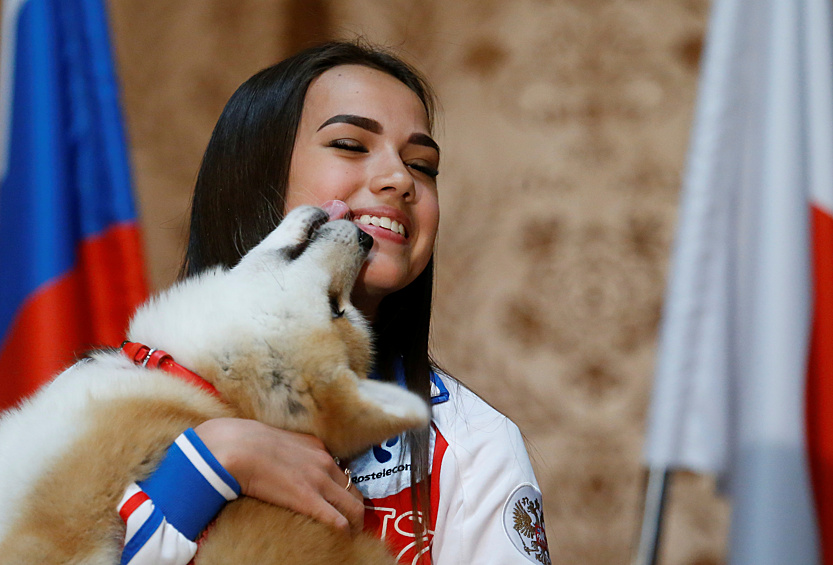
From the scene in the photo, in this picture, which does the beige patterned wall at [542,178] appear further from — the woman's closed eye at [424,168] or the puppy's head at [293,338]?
the puppy's head at [293,338]

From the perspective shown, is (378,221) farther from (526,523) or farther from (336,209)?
(526,523)

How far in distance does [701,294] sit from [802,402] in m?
0.22

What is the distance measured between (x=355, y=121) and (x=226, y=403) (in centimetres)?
61

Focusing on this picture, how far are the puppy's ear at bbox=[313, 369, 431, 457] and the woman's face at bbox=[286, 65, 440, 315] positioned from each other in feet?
0.97

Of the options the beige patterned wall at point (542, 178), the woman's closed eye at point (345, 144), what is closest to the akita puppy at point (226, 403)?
the woman's closed eye at point (345, 144)

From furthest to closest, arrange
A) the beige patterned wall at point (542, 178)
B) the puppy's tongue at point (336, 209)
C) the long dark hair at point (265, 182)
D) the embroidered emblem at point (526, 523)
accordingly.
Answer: the beige patterned wall at point (542, 178)
the long dark hair at point (265, 182)
the puppy's tongue at point (336, 209)
the embroidered emblem at point (526, 523)

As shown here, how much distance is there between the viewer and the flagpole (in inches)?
39.0

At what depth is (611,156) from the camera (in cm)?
310

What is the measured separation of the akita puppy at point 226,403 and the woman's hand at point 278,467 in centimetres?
Result: 2

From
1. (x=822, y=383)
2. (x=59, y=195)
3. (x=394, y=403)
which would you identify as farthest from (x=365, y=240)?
(x=59, y=195)

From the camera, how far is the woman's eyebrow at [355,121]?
1340mm

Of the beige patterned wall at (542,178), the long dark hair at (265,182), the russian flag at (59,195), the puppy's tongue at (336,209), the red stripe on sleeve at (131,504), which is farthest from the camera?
the beige patterned wall at (542,178)

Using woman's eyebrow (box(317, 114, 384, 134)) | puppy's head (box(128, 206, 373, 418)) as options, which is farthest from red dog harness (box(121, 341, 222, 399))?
woman's eyebrow (box(317, 114, 384, 134))

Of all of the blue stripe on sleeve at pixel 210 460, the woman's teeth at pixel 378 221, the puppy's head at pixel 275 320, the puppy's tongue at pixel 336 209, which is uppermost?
the puppy's tongue at pixel 336 209
